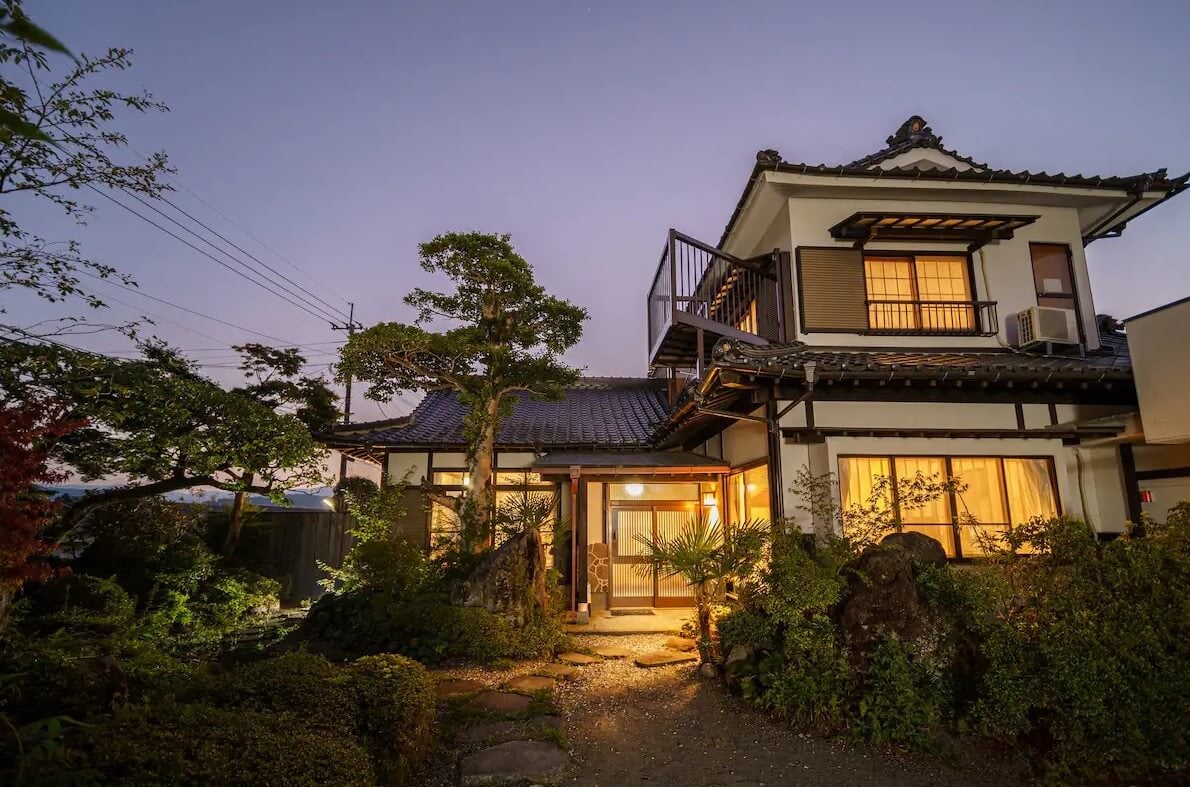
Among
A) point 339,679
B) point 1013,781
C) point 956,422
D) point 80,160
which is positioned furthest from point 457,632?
point 956,422

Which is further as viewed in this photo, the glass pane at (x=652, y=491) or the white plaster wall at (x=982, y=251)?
the glass pane at (x=652, y=491)

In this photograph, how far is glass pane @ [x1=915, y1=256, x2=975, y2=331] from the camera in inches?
376

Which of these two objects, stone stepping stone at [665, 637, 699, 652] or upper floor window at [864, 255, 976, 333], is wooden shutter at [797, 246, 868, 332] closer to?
upper floor window at [864, 255, 976, 333]

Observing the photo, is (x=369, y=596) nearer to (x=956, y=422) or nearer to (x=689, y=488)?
Result: (x=689, y=488)

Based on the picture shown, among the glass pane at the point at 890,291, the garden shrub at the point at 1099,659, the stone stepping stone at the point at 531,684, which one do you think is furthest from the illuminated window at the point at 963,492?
the stone stepping stone at the point at 531,684

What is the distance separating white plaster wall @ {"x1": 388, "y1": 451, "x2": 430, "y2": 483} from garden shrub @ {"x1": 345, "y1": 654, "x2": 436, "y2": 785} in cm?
790

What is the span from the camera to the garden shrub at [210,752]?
3.01 m

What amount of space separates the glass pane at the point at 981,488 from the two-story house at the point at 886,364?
3 cm

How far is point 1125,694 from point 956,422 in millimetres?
4580

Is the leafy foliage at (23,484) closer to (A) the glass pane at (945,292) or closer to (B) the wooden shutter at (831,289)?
(B) the wooden shutter at (831,289)

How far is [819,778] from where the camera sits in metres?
4.77

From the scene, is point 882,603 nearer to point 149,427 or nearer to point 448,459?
point 149,427

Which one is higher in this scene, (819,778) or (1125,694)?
(1125,694)

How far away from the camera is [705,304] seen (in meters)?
11.0
